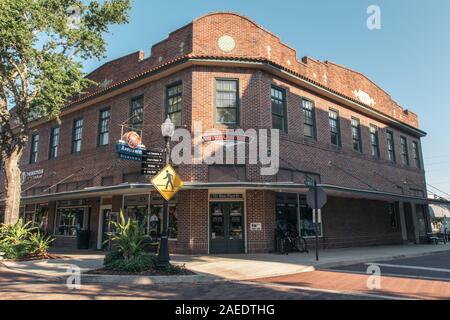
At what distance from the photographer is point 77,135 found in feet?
73.5

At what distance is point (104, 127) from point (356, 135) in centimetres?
1562

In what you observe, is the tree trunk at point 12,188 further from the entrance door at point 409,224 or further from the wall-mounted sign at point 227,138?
the entrance door at point 409,224

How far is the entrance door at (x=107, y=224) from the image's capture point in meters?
18.3

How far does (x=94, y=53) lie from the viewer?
17266mm

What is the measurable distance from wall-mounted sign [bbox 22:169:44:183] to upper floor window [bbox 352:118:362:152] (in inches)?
825

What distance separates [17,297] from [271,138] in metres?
12.1

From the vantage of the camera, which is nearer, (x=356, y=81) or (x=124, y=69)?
(x=124, y=69)

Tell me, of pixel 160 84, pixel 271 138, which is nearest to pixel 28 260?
pixel 160 84

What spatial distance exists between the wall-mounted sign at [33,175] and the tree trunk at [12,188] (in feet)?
29.2

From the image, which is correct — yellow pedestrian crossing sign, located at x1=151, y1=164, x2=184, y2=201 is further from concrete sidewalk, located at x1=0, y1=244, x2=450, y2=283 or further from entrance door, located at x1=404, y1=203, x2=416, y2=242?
entrance door, located at x1=404, y1=203, x2=416, y2=242

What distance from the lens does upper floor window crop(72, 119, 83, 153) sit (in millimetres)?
22109

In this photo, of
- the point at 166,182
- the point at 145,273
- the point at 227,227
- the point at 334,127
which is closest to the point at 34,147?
the point at 227,227

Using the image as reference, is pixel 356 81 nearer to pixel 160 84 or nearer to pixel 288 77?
pixel 288 77

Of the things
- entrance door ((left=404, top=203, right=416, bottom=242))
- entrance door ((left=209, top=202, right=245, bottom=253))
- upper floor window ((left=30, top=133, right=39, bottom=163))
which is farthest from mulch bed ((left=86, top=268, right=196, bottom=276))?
entrance door ((left=404, top=203, right=416, bottom=242))
